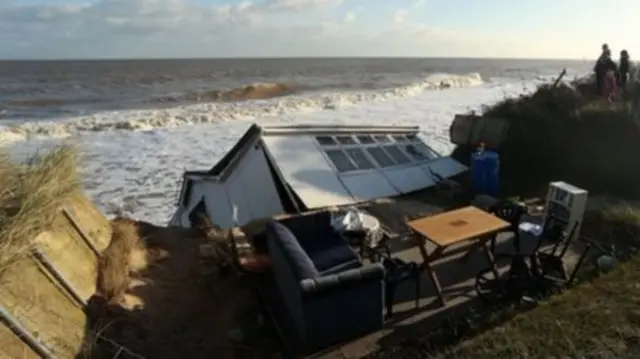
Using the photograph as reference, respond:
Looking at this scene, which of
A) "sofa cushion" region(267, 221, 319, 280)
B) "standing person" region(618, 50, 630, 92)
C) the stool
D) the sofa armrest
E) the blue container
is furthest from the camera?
"standing person" region(618, 50, 630, 92)

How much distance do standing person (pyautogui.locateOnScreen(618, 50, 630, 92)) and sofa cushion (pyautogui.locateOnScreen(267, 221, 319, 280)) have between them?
1327 centimetres

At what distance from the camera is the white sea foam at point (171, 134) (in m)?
13.9

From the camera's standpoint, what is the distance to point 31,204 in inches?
214

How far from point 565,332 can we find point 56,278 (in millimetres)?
5342

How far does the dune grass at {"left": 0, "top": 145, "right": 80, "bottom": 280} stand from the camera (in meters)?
4.94

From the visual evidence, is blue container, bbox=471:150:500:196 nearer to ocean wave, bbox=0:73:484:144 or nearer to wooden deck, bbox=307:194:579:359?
wooden deck, bbox=307:194:579:359

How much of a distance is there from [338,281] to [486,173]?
6.27 meters

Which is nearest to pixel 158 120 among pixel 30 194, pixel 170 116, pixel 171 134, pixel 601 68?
pixel 170 116

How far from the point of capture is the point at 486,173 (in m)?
10.2

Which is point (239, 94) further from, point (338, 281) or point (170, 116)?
point (338, 281)

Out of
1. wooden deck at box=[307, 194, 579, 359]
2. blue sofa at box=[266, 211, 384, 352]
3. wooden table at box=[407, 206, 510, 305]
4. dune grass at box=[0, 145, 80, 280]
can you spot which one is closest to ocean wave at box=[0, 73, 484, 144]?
dune grass at box=[0, 145, 80, 280]

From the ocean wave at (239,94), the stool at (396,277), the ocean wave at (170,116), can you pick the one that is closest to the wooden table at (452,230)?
the stool at (396,277)

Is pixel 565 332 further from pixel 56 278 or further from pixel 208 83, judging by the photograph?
pixel 208 83

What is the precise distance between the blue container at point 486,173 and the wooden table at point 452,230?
396 cm
